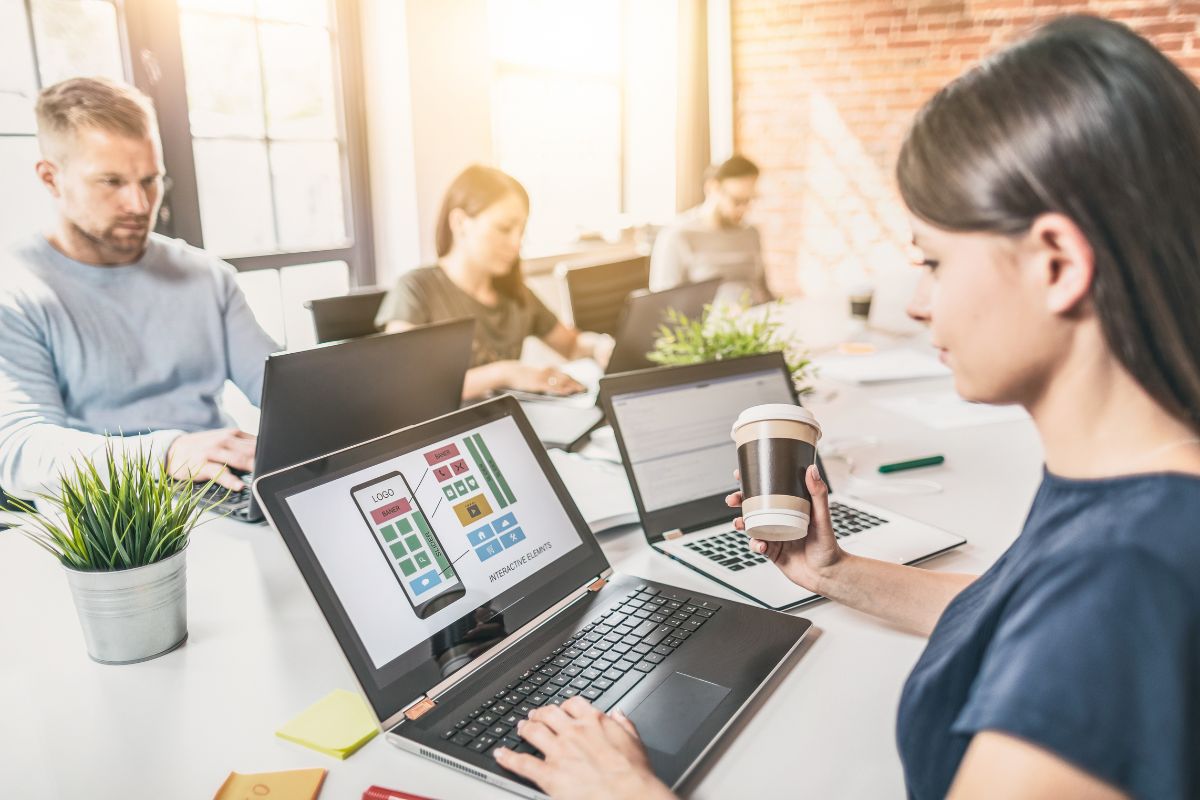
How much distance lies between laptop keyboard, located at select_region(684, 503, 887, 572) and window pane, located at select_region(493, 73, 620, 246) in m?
3.10

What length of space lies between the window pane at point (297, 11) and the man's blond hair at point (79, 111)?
1.60m

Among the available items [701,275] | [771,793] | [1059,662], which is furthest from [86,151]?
[701,275]

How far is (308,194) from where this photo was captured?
11.4ft

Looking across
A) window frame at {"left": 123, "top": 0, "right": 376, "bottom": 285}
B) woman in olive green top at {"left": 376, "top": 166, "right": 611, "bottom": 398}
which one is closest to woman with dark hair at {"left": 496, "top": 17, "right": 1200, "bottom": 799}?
woman in olive green top at {"left": 376, "top": 166, "right": 611, "bottom": 398}

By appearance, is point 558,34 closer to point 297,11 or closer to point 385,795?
point 297,11

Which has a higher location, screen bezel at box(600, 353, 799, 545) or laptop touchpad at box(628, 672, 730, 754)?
screen bezel at box(600, 353, 799, 545)

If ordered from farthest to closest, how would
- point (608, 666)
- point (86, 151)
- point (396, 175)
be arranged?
point (396, 175) < point (86, 151) < point (608, 666)

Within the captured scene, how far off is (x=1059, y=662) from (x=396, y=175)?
340 centimetres

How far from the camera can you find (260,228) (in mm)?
3311

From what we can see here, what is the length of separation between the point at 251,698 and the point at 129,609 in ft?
0.63

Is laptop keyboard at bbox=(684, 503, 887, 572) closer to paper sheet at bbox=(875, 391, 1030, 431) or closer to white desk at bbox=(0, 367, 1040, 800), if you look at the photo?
white desk at bbox=(0, 367, 1040, 800)

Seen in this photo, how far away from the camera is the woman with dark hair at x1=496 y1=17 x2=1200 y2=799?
0.56 metres

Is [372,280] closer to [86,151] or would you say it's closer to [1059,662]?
[86,151]

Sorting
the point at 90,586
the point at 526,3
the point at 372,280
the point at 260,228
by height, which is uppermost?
the point at 526,3
